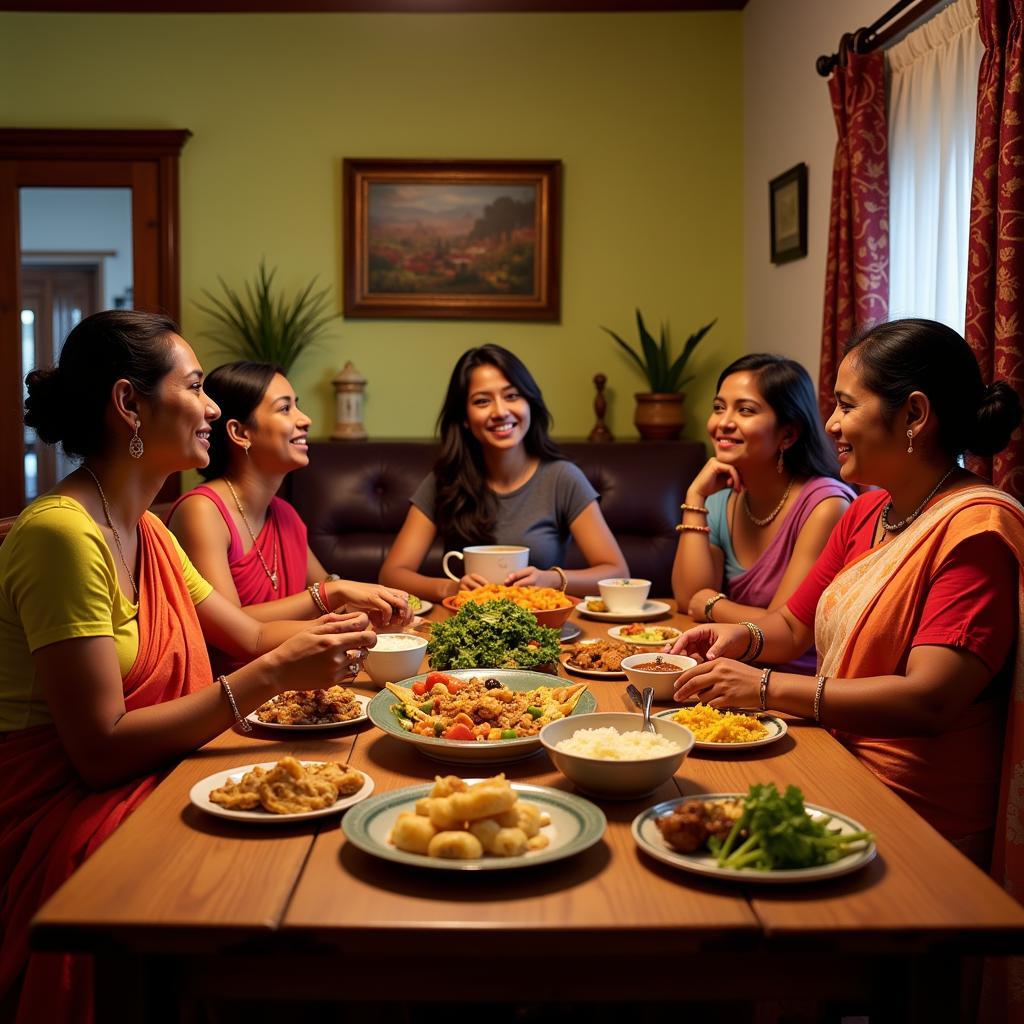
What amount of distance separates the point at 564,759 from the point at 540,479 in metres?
2.08

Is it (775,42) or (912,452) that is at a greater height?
(775,42)

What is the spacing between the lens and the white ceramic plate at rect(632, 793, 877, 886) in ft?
3.54

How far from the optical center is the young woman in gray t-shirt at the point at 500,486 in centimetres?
327

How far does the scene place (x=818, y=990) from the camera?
109 centimetres

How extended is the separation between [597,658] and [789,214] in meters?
2.69

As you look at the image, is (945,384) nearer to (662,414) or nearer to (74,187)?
(662,414)

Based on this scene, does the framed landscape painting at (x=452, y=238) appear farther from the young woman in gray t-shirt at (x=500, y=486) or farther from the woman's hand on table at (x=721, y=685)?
the woman's hand on table at (x=721, y=685)

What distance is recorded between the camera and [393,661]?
72.5 inches

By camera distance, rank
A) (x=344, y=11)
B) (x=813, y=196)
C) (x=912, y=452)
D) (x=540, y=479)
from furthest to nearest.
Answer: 1. (x=344, y=11)
2. (x=813, y=196)
3. (x=540, y=479)
4. (x=912, y=452)

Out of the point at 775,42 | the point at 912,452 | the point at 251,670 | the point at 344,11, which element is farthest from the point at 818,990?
the point at 344,11

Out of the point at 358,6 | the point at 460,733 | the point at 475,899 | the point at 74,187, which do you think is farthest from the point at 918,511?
the point at 74,187

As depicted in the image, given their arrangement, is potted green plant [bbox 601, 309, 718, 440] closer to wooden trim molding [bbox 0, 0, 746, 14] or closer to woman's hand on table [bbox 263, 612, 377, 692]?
wooden trim molding [bbox 0, 0, 746, 14]

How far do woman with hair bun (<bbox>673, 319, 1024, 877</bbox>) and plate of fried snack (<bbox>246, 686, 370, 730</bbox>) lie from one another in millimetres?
511

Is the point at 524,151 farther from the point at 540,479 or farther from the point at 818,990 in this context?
the point at 818,990
